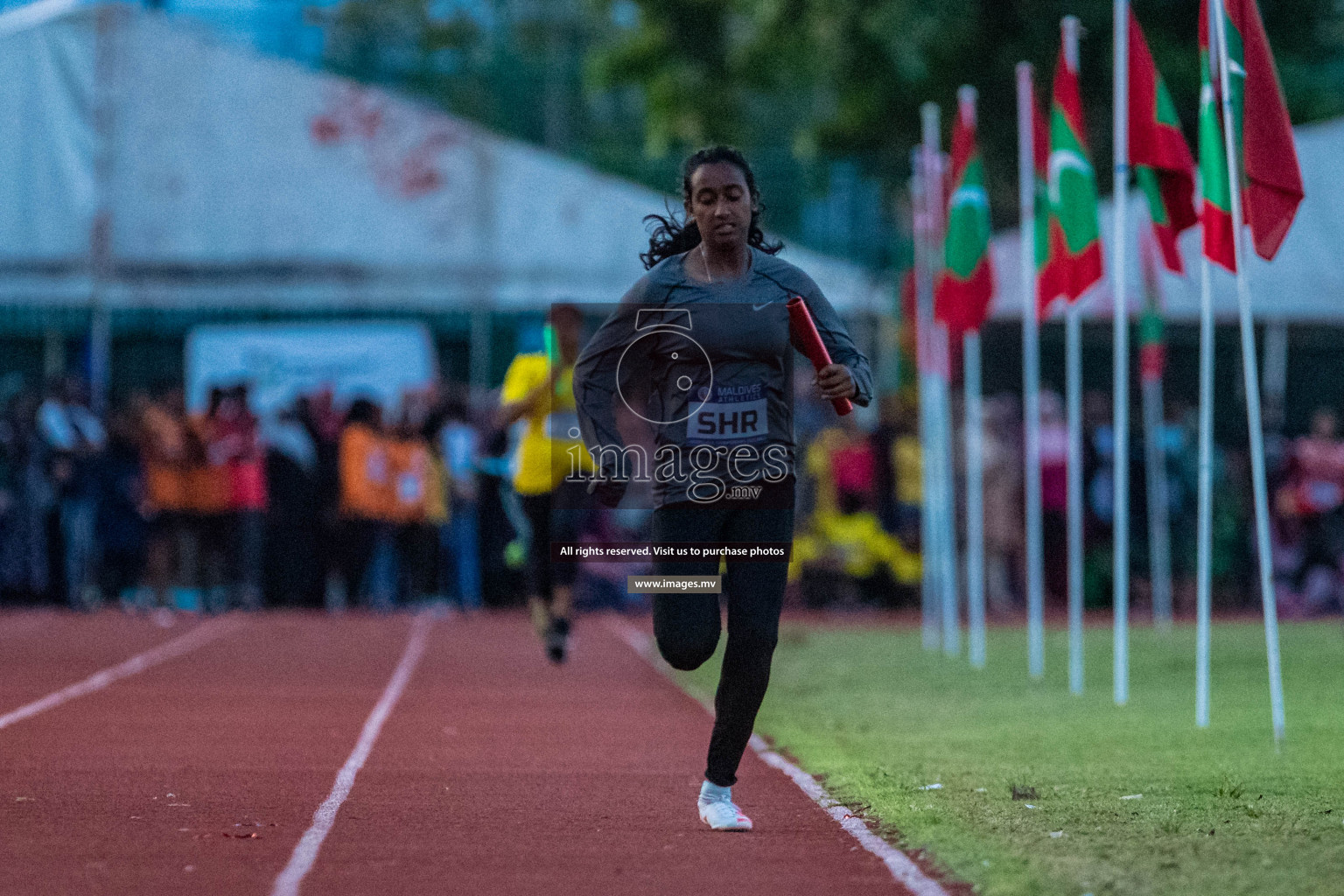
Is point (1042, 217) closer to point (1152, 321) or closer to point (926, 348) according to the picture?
point (926, 348)

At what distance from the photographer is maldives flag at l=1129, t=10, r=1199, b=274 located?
473 inches

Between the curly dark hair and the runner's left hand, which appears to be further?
the curly dark hair

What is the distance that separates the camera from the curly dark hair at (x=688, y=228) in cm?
Result: 749

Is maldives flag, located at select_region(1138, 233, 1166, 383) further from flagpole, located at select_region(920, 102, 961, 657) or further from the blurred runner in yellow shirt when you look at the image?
the blurred runner in yellow shirt

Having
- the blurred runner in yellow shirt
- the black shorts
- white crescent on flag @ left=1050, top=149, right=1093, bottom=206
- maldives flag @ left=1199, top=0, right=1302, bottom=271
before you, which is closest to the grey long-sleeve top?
maldives flag @ left=1199, top=0, right=1302, bottom=271

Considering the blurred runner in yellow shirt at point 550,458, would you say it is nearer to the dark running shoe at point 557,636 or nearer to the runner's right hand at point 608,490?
the dark running shoe at point 557,636

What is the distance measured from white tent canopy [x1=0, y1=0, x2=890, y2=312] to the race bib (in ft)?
57.2

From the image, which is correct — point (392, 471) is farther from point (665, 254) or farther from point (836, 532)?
point (665, 254)

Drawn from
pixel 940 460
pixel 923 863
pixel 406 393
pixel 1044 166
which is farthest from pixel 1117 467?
pixel 406 393

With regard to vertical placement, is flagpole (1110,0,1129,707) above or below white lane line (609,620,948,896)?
above

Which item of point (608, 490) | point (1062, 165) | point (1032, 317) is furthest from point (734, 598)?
point (1032, 317)

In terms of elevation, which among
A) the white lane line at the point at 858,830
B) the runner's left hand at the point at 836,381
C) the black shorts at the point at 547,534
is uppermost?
the runner's left hand at the point at 836,381

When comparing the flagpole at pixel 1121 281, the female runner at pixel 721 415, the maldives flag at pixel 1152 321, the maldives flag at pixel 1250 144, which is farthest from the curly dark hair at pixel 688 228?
the maldives flag at pixel 1152 321

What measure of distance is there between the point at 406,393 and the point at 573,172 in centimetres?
366
